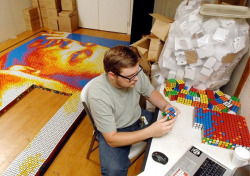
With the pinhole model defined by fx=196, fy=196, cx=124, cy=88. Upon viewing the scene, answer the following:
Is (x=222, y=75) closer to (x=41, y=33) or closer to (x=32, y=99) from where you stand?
(x=32, y=99)

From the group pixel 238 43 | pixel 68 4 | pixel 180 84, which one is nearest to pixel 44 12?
pixel 68 4

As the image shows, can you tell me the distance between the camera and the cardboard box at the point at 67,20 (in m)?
4.27

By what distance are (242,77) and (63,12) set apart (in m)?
3.97

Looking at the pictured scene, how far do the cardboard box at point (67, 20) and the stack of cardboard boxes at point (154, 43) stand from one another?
262 centimetres

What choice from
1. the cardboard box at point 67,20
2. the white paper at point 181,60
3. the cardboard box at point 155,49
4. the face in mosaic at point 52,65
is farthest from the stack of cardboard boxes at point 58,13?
the white paper at point 181,60

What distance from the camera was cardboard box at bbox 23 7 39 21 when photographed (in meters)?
4.21

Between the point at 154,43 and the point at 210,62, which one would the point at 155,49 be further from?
the point at 210,62

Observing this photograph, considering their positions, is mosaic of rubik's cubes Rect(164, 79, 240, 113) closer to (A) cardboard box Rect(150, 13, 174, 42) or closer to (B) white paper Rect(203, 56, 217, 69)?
(B) white paper Rect(203, 56, 217, 69)

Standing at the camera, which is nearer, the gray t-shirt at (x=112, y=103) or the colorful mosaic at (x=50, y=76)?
the gray t-shirt at (x=112, y=103)

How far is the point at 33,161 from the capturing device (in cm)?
178

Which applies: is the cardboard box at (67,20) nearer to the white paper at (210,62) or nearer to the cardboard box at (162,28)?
the cardboard box at (162,28)

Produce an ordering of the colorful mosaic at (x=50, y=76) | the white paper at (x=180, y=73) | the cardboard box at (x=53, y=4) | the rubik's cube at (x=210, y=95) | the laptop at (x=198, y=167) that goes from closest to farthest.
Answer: the laptop at (x=198, y=167) → the rubik's cube at (x=210, y=95) → the white paper at (x=180, y=73) → the colorful mosaic at (x=50, y=76) → the cardboard box at (x=53, y=4)

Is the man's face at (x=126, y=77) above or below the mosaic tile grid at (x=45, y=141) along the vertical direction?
above

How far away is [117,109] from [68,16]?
3.61 metres
